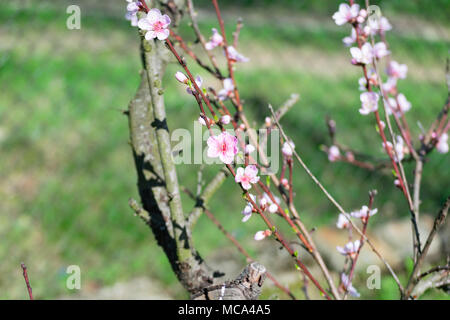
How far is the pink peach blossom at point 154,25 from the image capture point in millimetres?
1000

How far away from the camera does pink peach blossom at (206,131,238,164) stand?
1.02m

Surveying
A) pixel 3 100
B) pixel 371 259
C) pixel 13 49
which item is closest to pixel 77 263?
pixel 371 259

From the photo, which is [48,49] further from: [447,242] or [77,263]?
[447,242]

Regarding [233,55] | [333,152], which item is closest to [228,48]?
[233,55]

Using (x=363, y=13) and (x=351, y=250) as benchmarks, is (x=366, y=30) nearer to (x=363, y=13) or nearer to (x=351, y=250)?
(x=363, y=13)

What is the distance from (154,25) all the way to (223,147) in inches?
11.4

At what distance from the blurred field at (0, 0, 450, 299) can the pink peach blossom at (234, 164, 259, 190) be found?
63 centimetres

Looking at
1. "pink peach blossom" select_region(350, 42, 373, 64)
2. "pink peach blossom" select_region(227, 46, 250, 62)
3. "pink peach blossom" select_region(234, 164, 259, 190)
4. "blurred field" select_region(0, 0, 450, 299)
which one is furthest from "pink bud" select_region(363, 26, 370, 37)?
"blurred field" select_region(0, 0, 450, 299)

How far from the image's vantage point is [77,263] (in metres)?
2.74

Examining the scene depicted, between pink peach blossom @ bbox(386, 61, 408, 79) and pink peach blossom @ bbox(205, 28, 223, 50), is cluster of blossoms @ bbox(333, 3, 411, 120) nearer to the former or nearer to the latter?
pink peach blossom @ bbox(386, 61, 408, 79)

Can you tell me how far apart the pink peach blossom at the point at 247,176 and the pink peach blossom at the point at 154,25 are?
1.06 ft

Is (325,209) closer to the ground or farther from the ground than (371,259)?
farther from the ground

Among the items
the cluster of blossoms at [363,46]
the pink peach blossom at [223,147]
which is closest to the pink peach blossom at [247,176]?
the pink peach blossom at [223,147]

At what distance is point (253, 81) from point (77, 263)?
2.99 meters
